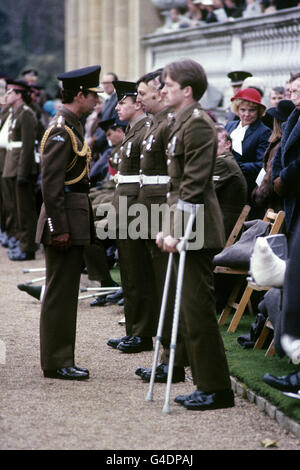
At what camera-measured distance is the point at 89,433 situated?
5887 mm

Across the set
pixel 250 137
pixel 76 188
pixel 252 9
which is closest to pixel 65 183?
pixel 76 188

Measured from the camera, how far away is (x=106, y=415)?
6316mm

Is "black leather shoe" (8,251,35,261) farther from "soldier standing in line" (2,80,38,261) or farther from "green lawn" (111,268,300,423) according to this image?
"green lawn" (111,268,300,423)

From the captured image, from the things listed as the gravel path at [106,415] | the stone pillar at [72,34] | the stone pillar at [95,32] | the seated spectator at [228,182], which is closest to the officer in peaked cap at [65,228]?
the gravel path at [106,415]

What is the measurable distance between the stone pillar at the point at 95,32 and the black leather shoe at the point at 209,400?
20.0 metres

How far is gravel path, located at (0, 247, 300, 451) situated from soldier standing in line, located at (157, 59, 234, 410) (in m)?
0.25

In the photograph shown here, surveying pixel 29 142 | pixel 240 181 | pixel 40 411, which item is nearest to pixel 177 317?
pixel 40 411

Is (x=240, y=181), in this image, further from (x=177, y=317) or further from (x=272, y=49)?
(x=272, y=49)

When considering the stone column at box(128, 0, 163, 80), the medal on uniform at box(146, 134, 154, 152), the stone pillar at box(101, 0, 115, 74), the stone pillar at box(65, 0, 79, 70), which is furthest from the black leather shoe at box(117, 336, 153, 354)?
the stone pillar at box(65, 0, 79, 70)

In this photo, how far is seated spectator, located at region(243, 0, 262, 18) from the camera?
48.2 feet

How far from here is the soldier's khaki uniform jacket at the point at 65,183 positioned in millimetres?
7164

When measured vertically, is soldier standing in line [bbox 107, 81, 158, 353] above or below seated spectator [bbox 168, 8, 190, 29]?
below

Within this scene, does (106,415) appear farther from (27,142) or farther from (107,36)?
(107,36)

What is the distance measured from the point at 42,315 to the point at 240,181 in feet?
8.29
